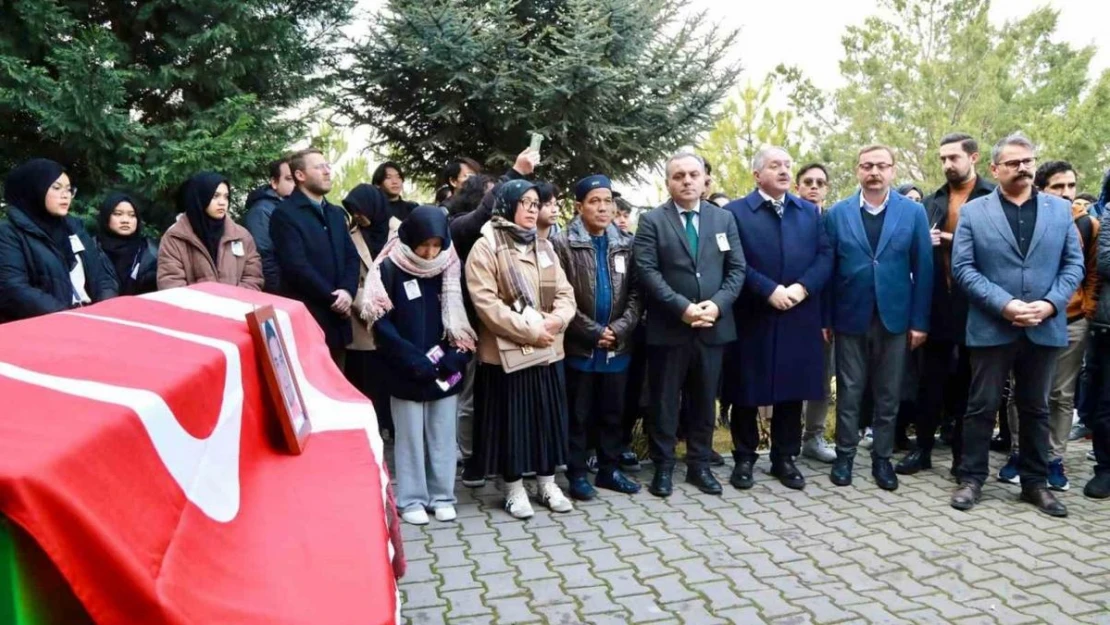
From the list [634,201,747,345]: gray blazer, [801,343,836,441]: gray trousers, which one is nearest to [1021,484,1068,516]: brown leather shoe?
[801,343,836,441]: gray trousers

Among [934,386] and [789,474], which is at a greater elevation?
[934,386]

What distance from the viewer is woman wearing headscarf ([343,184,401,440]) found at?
5730mm

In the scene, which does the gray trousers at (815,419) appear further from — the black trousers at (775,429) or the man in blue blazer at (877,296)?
the black trousers at (775,429)

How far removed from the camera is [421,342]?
474 cm

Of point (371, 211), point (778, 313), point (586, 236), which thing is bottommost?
point (778, 313)

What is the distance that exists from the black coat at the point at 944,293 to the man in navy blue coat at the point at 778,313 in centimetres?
85

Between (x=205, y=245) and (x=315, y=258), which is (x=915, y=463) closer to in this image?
(x=315, y=258)

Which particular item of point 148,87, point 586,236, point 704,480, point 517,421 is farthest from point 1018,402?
point 148,87

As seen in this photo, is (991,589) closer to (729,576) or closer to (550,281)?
(729,576)

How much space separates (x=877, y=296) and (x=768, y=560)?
203cm

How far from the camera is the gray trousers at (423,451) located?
478cm

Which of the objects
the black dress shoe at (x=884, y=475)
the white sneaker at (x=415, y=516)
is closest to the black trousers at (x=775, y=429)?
the black dress shoe at (x=884, y=475)

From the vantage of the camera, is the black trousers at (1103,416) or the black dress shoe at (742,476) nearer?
the black trousers at (1103,416)

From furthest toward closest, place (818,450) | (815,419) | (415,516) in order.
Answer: (815,419), (818,450), (415,516)
